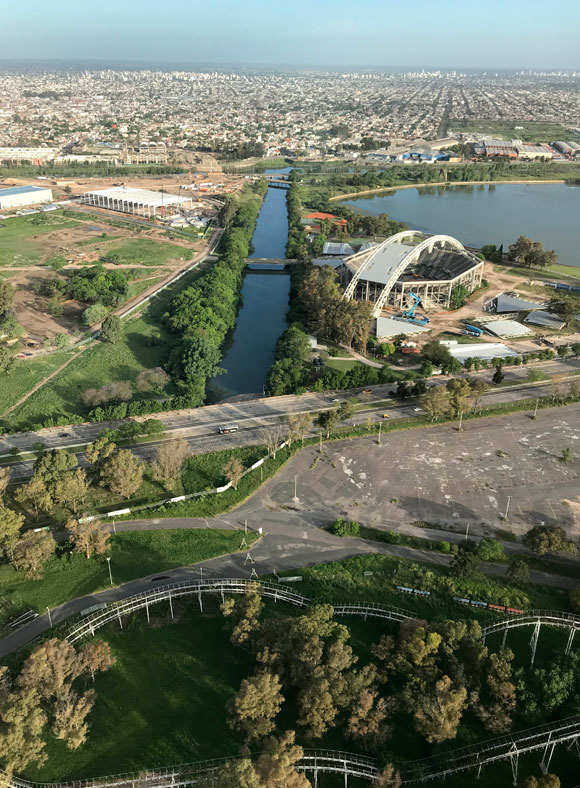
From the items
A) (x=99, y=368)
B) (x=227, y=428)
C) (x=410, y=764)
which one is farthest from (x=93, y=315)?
(x=410, y=764)

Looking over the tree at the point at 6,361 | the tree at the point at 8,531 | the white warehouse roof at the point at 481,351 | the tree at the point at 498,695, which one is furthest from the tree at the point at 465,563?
the tree at the point at 6,361

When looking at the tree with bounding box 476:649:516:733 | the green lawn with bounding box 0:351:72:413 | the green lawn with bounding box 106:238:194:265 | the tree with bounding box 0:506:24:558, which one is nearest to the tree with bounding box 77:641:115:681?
the tree with bounding box 0:506:24:558

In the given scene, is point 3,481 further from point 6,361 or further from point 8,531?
point 6,361

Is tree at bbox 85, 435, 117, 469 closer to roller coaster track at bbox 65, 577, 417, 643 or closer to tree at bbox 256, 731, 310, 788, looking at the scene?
roller coaster track at bbox 65, 577, 417, 643

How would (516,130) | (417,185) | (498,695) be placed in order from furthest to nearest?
(516,130)
(417,185)
(498,695)

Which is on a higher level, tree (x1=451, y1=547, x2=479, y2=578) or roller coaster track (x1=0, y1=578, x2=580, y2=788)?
tree (x1=451, y1=547, x2=479, y2=578)

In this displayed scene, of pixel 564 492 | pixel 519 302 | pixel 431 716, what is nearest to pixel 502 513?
pixel 564 492
